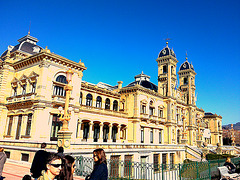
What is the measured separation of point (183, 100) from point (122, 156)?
3345 centimetres

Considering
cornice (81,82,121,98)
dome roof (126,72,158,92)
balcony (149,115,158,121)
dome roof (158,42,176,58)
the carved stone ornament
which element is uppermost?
dome roof (158,42,176,58)

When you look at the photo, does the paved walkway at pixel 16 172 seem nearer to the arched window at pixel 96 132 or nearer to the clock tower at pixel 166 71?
the arched window at pixel 96 132

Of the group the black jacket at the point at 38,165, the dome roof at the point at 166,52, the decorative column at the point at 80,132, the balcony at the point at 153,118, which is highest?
the dome roof at the point at 166,52

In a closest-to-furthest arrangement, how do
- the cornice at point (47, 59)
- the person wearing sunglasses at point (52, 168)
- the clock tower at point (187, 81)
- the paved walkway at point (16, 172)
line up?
the person wearing sunglasses at point (52, 168)
the paved walkway at point (16, 172)
the cornice at point (47, 59)
the clock tower at point (187, 81)

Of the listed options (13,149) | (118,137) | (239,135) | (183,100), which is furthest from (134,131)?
(239,135)

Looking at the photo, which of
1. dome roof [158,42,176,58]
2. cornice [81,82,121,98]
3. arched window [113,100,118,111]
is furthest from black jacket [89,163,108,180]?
dome roof [158,42,176,58]

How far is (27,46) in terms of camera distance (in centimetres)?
2881

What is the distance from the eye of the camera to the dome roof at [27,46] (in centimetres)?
2823

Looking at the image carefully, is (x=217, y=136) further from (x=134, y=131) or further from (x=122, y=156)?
(x=122, y=156)

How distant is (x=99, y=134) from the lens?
30.7m

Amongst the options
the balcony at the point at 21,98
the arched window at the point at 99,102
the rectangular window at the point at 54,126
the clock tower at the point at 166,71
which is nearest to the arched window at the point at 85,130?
the arched window at the point at 99,102

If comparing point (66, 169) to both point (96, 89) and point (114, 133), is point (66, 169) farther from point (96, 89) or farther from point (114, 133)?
point (114, 133)

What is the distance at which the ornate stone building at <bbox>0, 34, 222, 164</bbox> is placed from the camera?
21.5 metres

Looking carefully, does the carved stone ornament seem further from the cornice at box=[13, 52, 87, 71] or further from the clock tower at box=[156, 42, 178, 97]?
the clock tower at box=[156, 42, 178, 97]
